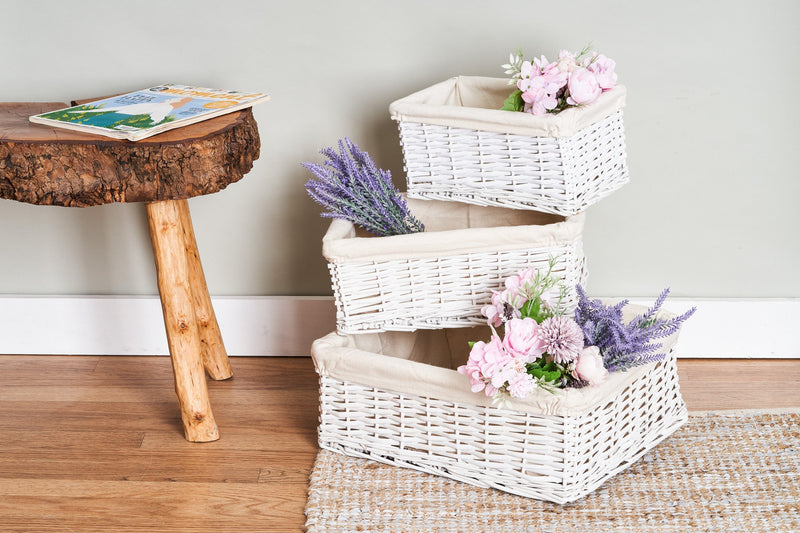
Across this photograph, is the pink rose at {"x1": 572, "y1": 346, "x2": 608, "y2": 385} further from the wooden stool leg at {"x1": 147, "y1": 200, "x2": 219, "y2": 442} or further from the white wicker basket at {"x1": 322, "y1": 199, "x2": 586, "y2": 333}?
the wooden stool leg at {"x1": 147, "y1": 200, "x2": 219, "y2": 442}

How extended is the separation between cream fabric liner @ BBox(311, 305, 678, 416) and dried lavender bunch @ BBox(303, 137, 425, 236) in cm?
23

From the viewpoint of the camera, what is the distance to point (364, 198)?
1.62 meters

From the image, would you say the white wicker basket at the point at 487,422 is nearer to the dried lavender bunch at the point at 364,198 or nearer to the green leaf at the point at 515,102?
Result: the dried lavender bunch at the point at 364,198

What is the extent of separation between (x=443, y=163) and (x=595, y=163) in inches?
11.1

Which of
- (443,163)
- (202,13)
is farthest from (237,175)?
(202,13)

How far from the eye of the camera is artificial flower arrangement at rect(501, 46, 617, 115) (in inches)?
58.4

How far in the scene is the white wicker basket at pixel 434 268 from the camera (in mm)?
1495

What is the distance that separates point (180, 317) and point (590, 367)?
0.78m

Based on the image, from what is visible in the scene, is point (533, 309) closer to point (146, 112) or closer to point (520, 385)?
point (520, 385)

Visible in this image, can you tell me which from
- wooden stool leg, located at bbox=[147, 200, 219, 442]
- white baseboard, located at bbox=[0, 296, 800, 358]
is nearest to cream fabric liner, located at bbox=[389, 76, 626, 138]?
wooden stool leg, located at bbox=[147, 200, 219, 442]

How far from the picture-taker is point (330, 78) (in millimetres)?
1902

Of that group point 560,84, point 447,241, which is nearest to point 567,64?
point 560,84

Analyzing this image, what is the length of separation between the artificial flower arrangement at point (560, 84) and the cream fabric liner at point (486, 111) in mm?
27

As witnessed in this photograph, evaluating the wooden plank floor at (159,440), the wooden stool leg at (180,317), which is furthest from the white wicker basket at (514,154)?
the wooden plank floor at (159,440)
